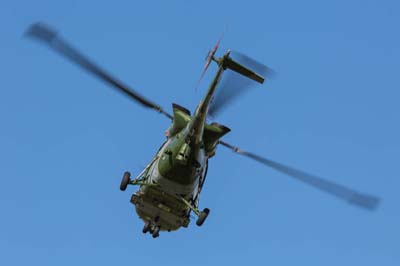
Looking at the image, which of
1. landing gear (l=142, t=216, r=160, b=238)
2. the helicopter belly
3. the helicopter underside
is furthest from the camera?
landing gear (l=142, t=216, r=160, b=238)

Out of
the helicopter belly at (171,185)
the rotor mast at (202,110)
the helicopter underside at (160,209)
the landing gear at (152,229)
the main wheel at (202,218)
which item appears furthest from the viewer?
the landing gear at (152,229)

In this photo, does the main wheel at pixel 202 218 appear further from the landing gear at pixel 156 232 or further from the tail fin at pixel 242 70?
the tail fin at pixel 242 70

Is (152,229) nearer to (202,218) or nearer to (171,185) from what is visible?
(202,218)

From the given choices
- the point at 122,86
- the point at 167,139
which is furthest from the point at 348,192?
the point at 122,86

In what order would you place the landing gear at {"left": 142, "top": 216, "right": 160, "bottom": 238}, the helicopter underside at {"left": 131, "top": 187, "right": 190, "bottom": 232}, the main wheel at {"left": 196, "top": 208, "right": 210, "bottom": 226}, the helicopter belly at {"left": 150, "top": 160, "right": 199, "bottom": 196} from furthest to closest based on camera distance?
1. the landing gear at {"left": 142, "top": 216, "right": 160, "bottom": 238}
2. the helicopter underside at {"left": 131, "top": 187, "right": 190, "bottom": 232}
3. the main wheel at {"left": 196, "top": 208, "right": 210, "bottom": 226}
4. the helicopter belly at {"left": 150, "top": 160, "right": 199, "bottom": 196}

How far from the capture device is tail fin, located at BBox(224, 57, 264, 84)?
25750 millimetres

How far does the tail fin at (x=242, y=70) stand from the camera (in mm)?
25750

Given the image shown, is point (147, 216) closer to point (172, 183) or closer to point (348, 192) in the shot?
point (172, 183)

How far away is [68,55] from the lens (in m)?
25.7

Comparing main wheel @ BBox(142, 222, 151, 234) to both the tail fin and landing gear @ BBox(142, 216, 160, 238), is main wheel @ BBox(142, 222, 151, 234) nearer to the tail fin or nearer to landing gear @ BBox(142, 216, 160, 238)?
landing gear @ BBox(142, 216, 160, 238)

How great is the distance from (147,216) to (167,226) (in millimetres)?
941

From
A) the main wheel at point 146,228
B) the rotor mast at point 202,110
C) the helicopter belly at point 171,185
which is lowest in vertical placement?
the main wheel at point 146,228

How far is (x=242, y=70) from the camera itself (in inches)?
1030

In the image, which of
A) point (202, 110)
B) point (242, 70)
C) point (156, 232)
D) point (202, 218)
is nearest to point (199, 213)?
point (202, 218)
